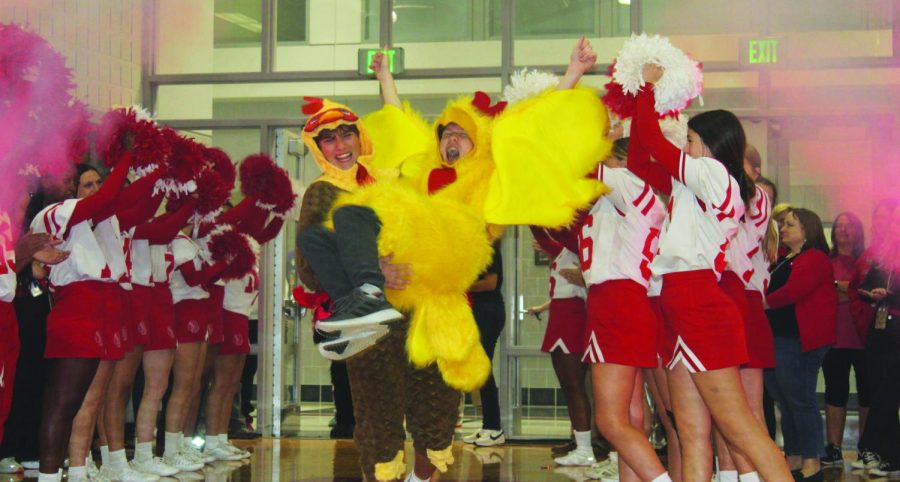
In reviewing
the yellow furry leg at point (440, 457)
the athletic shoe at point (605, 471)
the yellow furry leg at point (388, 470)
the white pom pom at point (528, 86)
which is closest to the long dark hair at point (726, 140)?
the white pom pom at point (528, 86)

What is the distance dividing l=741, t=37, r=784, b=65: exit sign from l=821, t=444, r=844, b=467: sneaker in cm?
313

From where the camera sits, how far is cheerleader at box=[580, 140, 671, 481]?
4035mm

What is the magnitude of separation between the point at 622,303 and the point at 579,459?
9.55 feet

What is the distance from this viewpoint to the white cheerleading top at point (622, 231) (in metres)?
4.16

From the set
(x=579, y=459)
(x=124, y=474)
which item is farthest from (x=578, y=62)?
(x=124, y=474)

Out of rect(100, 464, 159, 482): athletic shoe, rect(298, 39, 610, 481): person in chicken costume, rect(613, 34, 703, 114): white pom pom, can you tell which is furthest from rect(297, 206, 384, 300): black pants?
rect(100, 464, 159, 482): athletic shoe

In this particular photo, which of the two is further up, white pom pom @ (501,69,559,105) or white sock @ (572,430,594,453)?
white pom pom @ (501,69,559,105)

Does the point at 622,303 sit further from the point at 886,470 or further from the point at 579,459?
the point at 886,470

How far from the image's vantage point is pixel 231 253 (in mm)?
6539

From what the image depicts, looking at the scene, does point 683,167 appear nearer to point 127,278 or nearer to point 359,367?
point 359,367

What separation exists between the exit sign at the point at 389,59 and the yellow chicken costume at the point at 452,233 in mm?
4806

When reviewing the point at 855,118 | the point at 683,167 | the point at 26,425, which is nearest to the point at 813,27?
the point at 855,118

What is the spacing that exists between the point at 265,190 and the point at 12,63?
1891 millimetres

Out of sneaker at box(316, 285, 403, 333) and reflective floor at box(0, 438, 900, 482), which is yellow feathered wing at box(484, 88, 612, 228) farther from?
reflective floor at box(0, 438, 900, 482)
